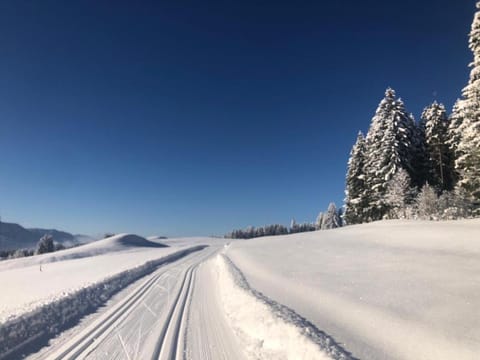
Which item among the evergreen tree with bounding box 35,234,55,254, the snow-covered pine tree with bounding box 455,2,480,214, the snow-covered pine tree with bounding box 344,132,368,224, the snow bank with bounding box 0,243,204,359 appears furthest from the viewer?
the evergreen tree with bounding box 35,234,55,254

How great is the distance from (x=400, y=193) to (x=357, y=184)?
11.2 metres

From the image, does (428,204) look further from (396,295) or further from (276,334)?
(276,334)

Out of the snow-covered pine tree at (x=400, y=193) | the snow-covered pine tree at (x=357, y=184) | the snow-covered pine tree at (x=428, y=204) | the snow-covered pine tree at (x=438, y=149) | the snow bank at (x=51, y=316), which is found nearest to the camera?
the snow bank at (x=51, y=316)

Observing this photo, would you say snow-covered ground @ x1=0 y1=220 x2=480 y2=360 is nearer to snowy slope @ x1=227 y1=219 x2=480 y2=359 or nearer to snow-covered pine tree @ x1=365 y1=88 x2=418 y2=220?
snowy slope @ x1=227 y1=219 x2=480 y2=359

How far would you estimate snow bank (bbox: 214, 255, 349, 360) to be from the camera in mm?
4848

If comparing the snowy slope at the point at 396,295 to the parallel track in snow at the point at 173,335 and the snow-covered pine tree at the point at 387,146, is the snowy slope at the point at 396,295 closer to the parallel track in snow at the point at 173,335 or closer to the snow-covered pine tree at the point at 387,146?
the parallel track in snow at the point at 173,335

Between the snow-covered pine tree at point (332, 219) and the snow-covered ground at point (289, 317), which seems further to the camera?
the snow-covered pine tree at point (332, 219)

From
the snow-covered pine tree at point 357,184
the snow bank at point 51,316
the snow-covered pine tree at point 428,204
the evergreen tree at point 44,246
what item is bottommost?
the snow bank at point 51,316

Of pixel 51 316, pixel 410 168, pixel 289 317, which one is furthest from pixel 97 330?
pixel 410 168

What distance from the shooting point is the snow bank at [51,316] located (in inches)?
254

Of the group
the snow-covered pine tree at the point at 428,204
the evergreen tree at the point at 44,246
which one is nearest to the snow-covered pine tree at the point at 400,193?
the snow-covered pine tree at the point at 428,204

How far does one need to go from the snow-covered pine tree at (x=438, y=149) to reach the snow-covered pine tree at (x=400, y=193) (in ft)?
17.9

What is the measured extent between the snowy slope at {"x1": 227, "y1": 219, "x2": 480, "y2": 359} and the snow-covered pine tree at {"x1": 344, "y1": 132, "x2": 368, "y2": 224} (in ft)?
77.8

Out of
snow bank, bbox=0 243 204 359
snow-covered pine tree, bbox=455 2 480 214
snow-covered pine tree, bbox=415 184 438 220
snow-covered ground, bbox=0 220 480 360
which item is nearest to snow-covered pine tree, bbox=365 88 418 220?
snow-covered pine tree, bbox=415 184 438 220
